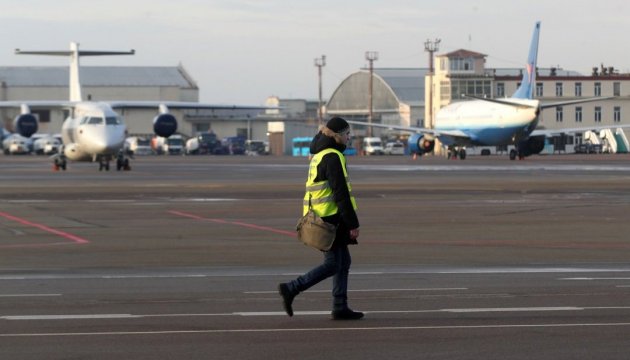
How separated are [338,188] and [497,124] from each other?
71.2 metres

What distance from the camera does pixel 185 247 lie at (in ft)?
65.9

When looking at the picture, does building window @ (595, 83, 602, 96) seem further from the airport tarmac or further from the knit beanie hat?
the knit beanie hat

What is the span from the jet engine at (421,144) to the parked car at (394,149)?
3239 cm

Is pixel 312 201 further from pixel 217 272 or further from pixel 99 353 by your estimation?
pixel 217 272

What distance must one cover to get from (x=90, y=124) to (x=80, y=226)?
108 feet

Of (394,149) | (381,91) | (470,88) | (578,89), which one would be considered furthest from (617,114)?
(381,91)

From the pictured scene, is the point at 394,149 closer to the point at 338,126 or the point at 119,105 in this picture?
the point at 119,105

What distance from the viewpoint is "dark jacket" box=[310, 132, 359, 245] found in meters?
12.4

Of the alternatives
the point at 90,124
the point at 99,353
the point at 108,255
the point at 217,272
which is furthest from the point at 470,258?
the point at 90,124

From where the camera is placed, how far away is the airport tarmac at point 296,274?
10672 millimetres

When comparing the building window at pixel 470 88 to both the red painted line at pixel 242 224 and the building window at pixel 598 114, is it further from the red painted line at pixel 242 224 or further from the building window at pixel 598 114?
the red painted line at pixel 242 224

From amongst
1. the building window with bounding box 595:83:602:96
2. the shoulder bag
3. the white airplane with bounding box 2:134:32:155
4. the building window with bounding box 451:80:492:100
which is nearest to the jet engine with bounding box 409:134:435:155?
the building window with bounding box 451:80:492:100

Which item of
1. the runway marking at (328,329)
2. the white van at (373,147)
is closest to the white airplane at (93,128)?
the runway marking at (328,329)

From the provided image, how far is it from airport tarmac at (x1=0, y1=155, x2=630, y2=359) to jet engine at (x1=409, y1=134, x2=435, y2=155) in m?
58.8
